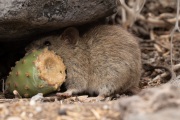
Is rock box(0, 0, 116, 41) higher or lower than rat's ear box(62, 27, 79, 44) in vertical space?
higher

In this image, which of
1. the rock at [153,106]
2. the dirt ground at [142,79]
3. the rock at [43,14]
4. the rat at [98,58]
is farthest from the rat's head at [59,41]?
the rock at [153,106]

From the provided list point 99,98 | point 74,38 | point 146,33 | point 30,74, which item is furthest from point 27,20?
point 146,33

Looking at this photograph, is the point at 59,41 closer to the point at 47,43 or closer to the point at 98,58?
the point at 47,43

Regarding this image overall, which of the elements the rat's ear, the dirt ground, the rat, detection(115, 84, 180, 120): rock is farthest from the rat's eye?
detection(115, 84, 180, 120): rock

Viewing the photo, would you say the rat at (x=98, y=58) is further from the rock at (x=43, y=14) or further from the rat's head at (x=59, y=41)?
the rock at (x=43, y=14)

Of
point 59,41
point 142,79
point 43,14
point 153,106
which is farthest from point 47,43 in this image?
point 153,106

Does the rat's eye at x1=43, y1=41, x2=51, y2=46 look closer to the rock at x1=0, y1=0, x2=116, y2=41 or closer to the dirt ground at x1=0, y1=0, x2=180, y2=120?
the rock at x1=0, y1=0, x2=116, y2=41
